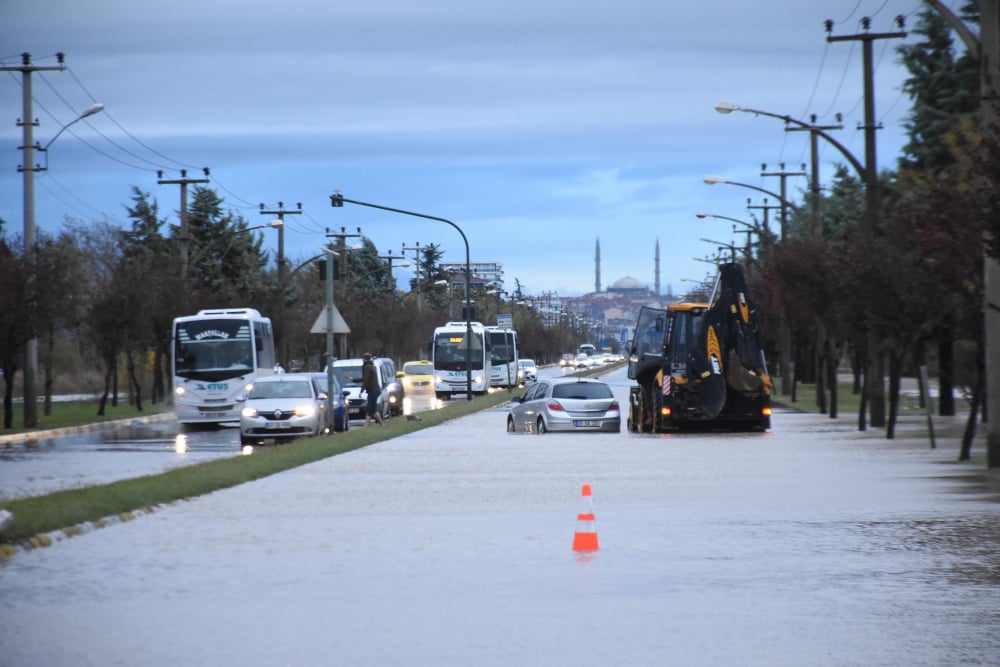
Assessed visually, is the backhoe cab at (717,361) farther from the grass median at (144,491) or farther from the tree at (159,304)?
the tree at (159,304)

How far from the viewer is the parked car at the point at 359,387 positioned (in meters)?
50.1

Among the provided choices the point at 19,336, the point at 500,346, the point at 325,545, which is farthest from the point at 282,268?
the point at 325,545

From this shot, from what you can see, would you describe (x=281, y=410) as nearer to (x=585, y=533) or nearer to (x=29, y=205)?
(x=29, y=205)

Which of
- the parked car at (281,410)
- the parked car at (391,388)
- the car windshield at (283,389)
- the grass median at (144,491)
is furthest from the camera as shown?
the parked car at (391,388)

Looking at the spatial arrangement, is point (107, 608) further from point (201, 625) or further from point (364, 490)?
point (364, 490)

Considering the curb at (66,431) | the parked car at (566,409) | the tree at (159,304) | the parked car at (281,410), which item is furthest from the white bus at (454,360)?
the parked car at (281,410)

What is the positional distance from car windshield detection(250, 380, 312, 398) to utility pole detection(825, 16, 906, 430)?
1335 cm

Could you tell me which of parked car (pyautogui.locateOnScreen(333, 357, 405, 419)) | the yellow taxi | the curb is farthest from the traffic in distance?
the yellow taxi

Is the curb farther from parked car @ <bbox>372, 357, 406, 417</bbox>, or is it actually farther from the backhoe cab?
the backhoe cab

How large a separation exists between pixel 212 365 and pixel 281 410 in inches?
438

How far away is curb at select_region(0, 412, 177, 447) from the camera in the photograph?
128 feet

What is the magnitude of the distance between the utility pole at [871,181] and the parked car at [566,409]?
6141 millimetres

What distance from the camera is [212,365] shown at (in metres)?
48.1

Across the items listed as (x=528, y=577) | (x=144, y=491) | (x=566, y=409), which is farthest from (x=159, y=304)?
(x=528, y=577)
